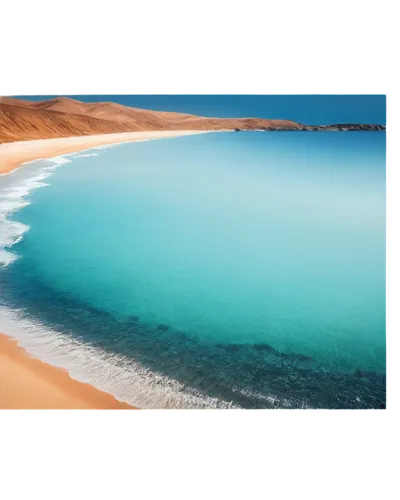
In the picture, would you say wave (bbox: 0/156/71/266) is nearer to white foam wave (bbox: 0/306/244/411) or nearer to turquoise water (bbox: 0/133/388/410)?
turquoise water (bbox: 0/133/388/410)

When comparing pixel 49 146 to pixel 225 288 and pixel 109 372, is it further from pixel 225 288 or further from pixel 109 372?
pixel 109 372

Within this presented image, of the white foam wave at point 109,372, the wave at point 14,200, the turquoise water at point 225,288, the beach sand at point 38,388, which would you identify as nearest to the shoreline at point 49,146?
the wave at point 14,200

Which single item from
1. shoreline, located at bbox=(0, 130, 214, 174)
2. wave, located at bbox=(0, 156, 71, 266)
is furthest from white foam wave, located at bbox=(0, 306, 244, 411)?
shoreline, located at bbox=(0, 130, 214, 174)

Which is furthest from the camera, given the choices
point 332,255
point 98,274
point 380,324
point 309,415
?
point 332,255

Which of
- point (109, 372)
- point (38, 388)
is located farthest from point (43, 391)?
point (109, 372)

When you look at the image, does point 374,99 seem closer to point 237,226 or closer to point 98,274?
point 98,274

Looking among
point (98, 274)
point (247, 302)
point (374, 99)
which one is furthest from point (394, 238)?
point (98, 274)
